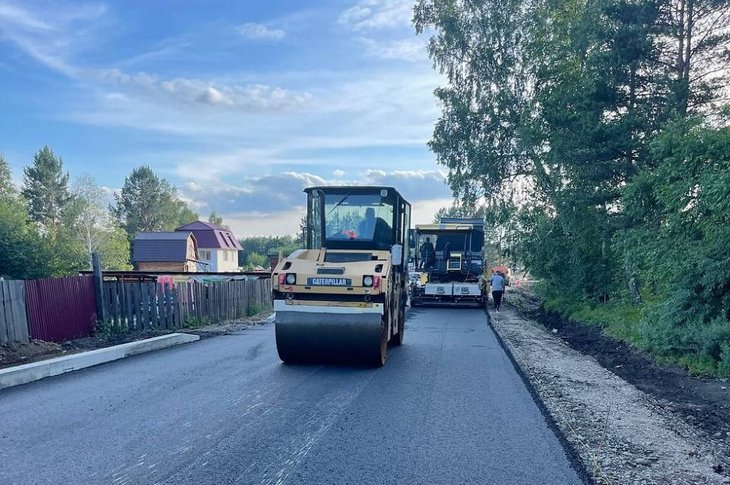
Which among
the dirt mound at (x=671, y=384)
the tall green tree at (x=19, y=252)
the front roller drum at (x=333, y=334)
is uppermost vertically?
the tall green tree at (x=19, y=252)

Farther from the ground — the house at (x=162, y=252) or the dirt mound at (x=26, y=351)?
the house at (x=162, y=252)

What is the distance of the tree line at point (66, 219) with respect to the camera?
3073 cm

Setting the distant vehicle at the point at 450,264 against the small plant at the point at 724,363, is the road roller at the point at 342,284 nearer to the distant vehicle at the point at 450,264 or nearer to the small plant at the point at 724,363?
the small plant at the point at 724,363

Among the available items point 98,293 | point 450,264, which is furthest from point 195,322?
point 450,264

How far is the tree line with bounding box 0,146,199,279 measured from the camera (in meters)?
30.7

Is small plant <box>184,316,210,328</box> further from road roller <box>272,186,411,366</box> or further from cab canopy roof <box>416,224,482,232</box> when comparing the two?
cab canopy roof <box>416,224,482,232</box>

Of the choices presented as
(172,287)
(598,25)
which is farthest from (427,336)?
(598,25)

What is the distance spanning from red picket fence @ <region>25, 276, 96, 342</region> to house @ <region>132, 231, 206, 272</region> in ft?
115

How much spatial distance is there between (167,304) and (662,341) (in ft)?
38.1

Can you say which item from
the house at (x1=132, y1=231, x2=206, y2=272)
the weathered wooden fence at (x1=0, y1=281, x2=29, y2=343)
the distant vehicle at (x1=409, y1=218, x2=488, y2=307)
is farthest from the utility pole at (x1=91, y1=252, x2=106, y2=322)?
the house at (x1=132, y1=231, x2=206, y2=272)

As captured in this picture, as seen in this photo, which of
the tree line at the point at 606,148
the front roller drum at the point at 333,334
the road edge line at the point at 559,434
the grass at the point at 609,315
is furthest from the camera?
the grass at the point at 609,315

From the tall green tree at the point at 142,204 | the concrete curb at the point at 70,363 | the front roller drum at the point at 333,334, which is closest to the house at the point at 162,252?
the tall green tree at the point at 142,204

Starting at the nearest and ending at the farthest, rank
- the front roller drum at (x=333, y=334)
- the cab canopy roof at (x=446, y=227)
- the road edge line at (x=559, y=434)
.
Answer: the road edge line at (x=559, y=434) → the front roller drum at (x=333, y=334) → the cab canopy roof at (x=446, y=227)

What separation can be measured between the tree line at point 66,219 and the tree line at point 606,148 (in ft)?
73.0
